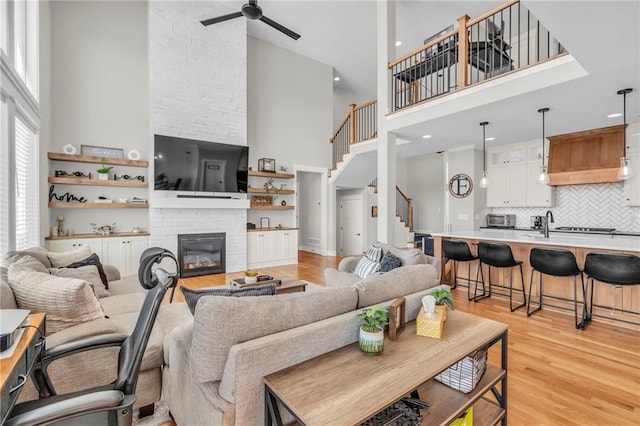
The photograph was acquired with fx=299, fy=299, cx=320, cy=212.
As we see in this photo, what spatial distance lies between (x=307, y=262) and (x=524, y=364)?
529 centimetres

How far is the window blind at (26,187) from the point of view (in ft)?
11.5

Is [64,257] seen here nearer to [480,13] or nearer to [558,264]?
[558,264]

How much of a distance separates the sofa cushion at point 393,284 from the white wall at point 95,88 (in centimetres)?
528

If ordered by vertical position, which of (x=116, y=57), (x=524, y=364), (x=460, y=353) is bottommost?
(x=524, y=364)

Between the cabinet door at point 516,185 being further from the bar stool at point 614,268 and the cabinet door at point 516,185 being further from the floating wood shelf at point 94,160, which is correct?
the floating wood shelf at point 94,160

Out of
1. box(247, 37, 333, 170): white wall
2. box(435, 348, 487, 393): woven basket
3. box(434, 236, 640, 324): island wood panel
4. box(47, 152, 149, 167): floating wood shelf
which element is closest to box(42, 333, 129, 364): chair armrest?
box(435, 348, 487, 393): woven basket

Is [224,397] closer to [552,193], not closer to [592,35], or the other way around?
[592,35]

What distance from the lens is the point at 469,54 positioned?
173 inches

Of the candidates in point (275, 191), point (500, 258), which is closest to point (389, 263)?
point (500, 258)

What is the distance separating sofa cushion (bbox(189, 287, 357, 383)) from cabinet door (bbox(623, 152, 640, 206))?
665cm

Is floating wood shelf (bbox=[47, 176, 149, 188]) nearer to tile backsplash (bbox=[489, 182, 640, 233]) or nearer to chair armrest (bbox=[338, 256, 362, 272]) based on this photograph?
chair armrest (bbox=[338, 256, 362, 272])

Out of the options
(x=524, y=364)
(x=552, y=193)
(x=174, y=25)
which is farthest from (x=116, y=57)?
(x=552, y=193)

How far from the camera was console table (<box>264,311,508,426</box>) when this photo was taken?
1.05 metres

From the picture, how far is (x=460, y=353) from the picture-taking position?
1.42 meters
